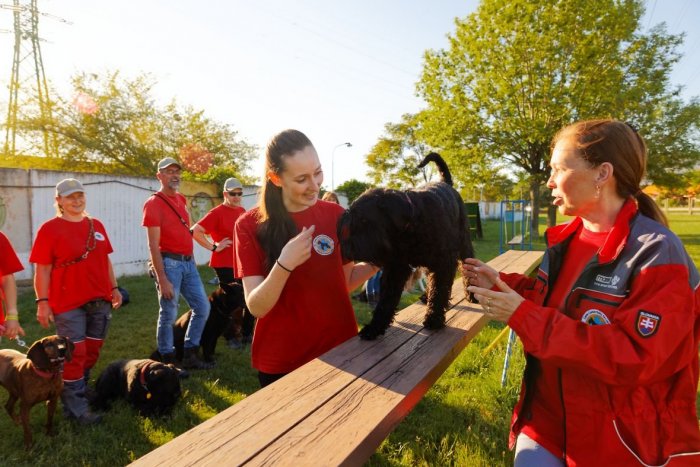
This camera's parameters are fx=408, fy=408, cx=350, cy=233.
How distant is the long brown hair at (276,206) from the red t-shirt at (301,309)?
0.16 feet

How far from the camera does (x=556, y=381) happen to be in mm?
1724

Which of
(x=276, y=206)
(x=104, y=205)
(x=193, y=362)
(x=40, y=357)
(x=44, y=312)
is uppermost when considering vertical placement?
(x=104, y=205)

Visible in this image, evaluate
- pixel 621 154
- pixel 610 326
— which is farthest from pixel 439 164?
pixel 610 326

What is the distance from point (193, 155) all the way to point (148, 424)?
26.9 meters

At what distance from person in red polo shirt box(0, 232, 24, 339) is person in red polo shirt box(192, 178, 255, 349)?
247 cm

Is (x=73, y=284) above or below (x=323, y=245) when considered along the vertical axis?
below

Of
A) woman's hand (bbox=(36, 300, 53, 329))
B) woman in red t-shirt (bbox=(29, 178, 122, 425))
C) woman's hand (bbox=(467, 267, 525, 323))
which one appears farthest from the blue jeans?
woman's hand (bbox=(467, 267, 525, 323))

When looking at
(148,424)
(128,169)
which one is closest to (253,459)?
(148,424)

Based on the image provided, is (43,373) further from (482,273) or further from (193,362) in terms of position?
(482,273)

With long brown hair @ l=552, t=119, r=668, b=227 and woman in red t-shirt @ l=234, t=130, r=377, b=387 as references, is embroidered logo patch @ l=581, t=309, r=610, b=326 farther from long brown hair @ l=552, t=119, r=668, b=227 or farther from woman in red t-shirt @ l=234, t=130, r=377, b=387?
woman in red t-shirt @ l=234, t=130, r=377, b=387

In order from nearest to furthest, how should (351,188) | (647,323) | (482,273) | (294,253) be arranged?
(647,323) → (294,253) → (482,273) → (351,188)

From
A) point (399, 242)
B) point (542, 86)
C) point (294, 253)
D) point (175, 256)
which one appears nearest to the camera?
point (294, 253)

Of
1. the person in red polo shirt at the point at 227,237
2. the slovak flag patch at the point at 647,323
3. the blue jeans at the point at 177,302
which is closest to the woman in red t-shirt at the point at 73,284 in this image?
the blue jeans at the point at 177,302

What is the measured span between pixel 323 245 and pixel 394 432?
234cm
